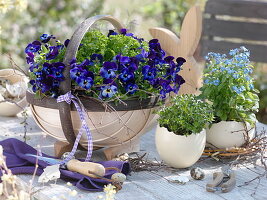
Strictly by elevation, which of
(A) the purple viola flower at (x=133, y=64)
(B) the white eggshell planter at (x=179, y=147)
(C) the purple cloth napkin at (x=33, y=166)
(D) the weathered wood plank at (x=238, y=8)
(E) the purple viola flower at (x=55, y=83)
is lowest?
(C) the purple cloth napkin at (x=33, y=166)

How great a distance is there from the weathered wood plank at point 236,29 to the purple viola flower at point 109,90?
2765mm

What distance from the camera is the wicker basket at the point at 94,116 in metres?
1.70

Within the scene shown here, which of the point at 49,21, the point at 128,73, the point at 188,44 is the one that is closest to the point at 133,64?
the point at 128,73

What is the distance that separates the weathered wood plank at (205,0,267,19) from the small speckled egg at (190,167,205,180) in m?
2.69

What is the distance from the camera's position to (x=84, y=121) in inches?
67.2

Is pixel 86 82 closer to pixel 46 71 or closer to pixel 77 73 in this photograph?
pixel 77 73

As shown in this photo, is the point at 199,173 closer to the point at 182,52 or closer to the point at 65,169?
the point at 65,169

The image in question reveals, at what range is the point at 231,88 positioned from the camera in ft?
6.08

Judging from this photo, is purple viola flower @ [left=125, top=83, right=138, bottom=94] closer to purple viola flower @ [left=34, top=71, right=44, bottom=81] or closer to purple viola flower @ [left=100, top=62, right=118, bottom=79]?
purple viola flower @ [left=100, top=62, right=118, bottom=79]

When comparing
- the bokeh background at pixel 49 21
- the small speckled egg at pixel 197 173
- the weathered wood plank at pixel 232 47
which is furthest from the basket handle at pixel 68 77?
the bokeh background at pixel 49 21

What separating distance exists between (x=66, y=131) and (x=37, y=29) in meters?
3.79

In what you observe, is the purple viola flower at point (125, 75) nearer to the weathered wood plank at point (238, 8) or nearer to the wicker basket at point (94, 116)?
the wicker basket at point (94, 116)

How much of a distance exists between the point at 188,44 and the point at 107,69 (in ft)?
2.27

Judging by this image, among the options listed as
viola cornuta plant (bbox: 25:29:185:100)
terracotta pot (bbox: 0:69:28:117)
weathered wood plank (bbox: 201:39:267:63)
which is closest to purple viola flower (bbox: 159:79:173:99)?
viola cornuta plant (bbox: 25:29:185:100)
